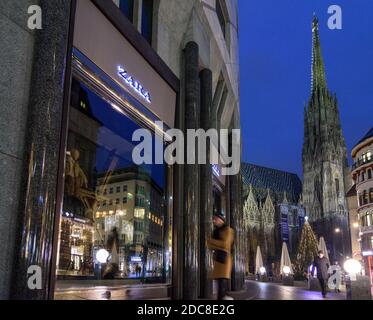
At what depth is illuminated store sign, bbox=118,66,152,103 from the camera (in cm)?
973

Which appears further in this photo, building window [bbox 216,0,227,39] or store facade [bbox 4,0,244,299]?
building window [bbox 216,0,227,39]

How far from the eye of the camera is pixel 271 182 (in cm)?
11869

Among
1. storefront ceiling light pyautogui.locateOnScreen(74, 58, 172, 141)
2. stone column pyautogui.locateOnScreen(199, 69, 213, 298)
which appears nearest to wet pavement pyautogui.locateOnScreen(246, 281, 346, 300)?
stone column pyautogui.locateOnScreen(199, 69, 213, 298)

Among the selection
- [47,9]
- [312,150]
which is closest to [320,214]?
[312,150]

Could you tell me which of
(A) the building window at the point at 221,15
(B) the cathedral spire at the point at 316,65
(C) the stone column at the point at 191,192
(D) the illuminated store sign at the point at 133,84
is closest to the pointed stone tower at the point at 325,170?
(B) the cathedral spire at the point at 316,65

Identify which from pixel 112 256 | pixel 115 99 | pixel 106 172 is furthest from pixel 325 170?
pixel 115 99

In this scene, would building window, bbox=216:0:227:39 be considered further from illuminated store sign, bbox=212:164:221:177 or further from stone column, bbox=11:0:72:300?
stone column, bbox=11:0:72:300

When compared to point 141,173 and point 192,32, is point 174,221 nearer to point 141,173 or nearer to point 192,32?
point 141,173

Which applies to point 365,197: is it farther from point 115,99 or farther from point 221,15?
point 115,99

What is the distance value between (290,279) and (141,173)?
17.3 m

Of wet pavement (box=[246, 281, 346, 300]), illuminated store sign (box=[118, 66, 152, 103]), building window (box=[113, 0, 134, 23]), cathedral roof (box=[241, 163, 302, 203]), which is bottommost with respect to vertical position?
wet pavement (box=[246, 281, 346, 300])

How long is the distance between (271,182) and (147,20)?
10978 centimetres

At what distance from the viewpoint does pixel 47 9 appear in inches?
268

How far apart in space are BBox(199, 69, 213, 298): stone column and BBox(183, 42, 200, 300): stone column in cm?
61
